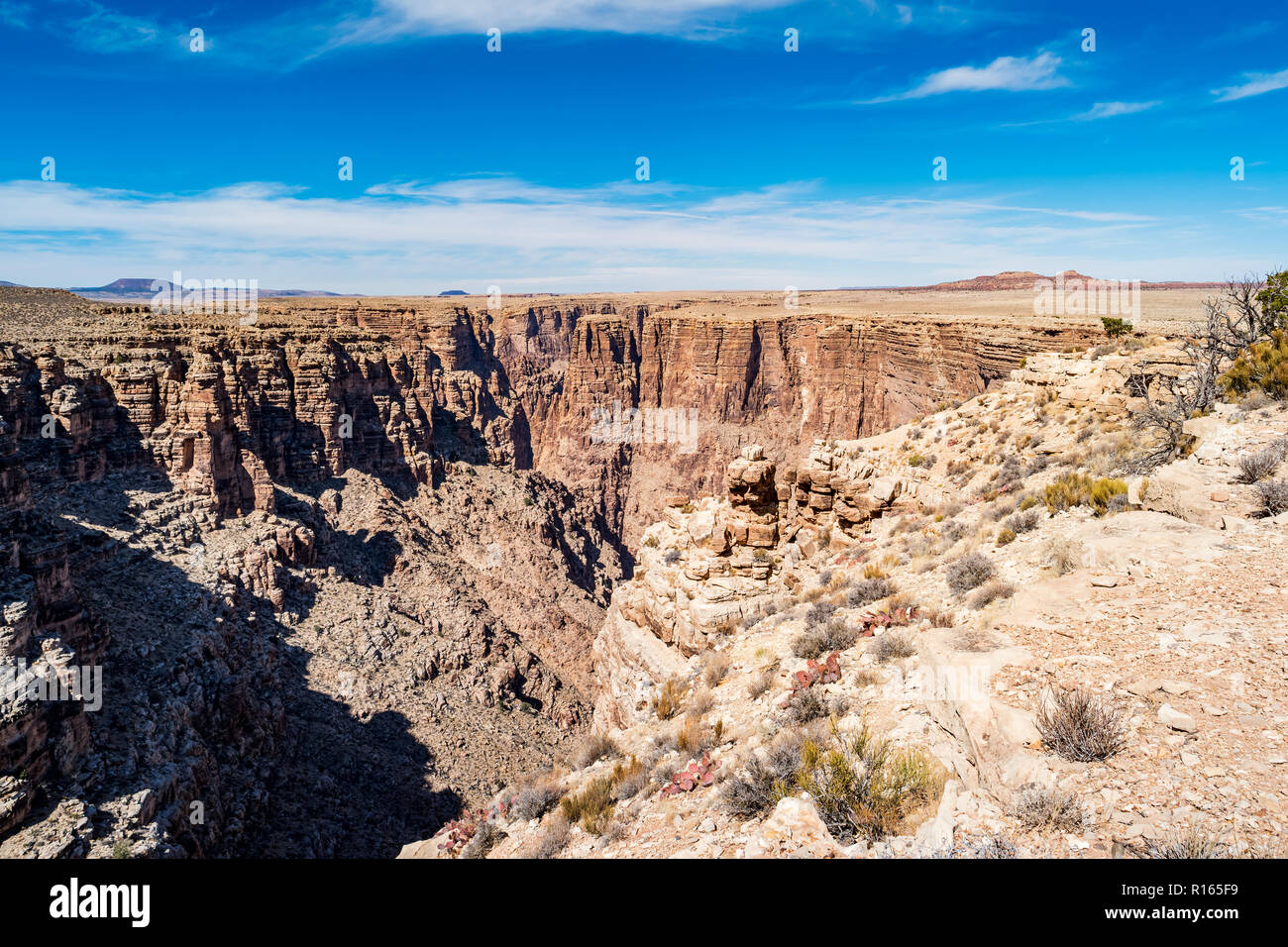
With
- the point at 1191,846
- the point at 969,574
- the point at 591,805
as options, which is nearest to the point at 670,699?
the point at 591,805

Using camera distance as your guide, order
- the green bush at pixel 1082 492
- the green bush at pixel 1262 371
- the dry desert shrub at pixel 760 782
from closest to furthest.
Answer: the dry desert shrub at pixel 760 782 < the green bush at pixel 1082 492 < the green bush at pixel 1262 371

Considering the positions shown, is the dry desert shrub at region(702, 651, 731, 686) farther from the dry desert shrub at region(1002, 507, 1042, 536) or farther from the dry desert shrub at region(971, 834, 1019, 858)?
the dry desert shrub at region(971, 834, 1019, 858)

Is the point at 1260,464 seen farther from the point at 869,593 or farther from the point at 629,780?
the point at 629,780

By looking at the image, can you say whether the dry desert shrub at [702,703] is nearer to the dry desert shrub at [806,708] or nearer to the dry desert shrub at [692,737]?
the dry desert shrub at [692,737]

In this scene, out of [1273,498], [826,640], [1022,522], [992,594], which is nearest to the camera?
[1273,498]

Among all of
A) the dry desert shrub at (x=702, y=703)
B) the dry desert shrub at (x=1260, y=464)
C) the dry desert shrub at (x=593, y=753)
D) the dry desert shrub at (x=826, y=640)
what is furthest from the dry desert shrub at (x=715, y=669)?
the dry desert shrub at (x=1260, y=464)

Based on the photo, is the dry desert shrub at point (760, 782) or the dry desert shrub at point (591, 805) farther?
the dry desert shrub at point (591, 805)
